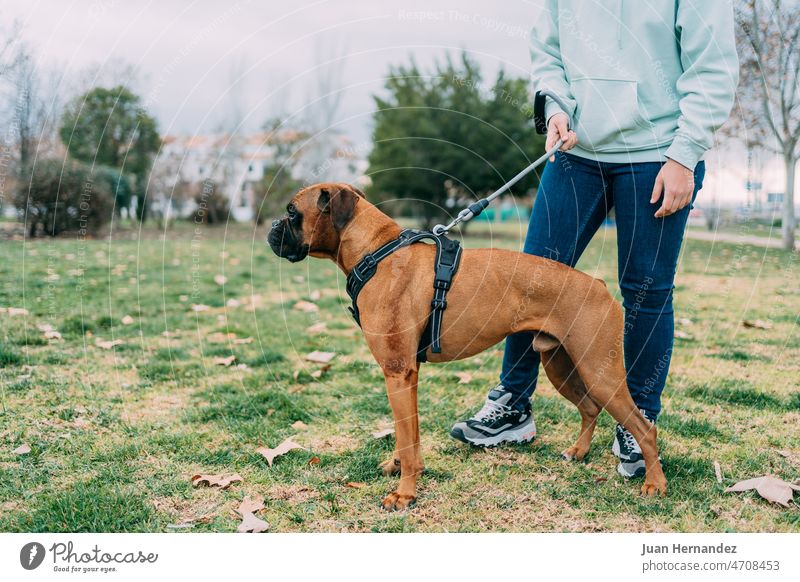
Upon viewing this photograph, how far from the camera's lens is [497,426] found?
4684 millimetres

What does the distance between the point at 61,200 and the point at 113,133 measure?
5.00m

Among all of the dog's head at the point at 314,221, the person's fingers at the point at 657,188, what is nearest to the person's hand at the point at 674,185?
the person's fingers at the point at 657,188

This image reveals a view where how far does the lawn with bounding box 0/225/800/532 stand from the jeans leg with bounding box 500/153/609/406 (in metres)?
1.14

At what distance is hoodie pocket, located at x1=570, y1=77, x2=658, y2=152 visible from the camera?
4004 mm

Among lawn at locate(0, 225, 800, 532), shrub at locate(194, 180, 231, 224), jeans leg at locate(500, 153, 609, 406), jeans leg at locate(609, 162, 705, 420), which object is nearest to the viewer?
lawn at locate(0, 225, 800, 532)

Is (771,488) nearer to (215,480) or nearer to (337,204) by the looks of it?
(337,204)

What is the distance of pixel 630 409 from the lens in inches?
161

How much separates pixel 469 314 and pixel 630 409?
46.5 inches

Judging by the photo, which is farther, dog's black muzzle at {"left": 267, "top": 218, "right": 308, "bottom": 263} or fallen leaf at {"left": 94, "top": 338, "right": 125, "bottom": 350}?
fallen leaf at {"left": 94, "top": 338, "right": 125, "bottom": 350}

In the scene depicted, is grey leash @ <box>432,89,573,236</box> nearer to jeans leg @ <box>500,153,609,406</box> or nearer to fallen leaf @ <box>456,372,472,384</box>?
jeans leg @ <box>500,153,609,406</box>

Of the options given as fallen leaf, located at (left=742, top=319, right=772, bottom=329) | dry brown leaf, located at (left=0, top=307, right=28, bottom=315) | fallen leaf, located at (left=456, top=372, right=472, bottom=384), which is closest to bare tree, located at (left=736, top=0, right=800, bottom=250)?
fallen leaf, located at (left=742, top=319, right=772, bottom=329)
